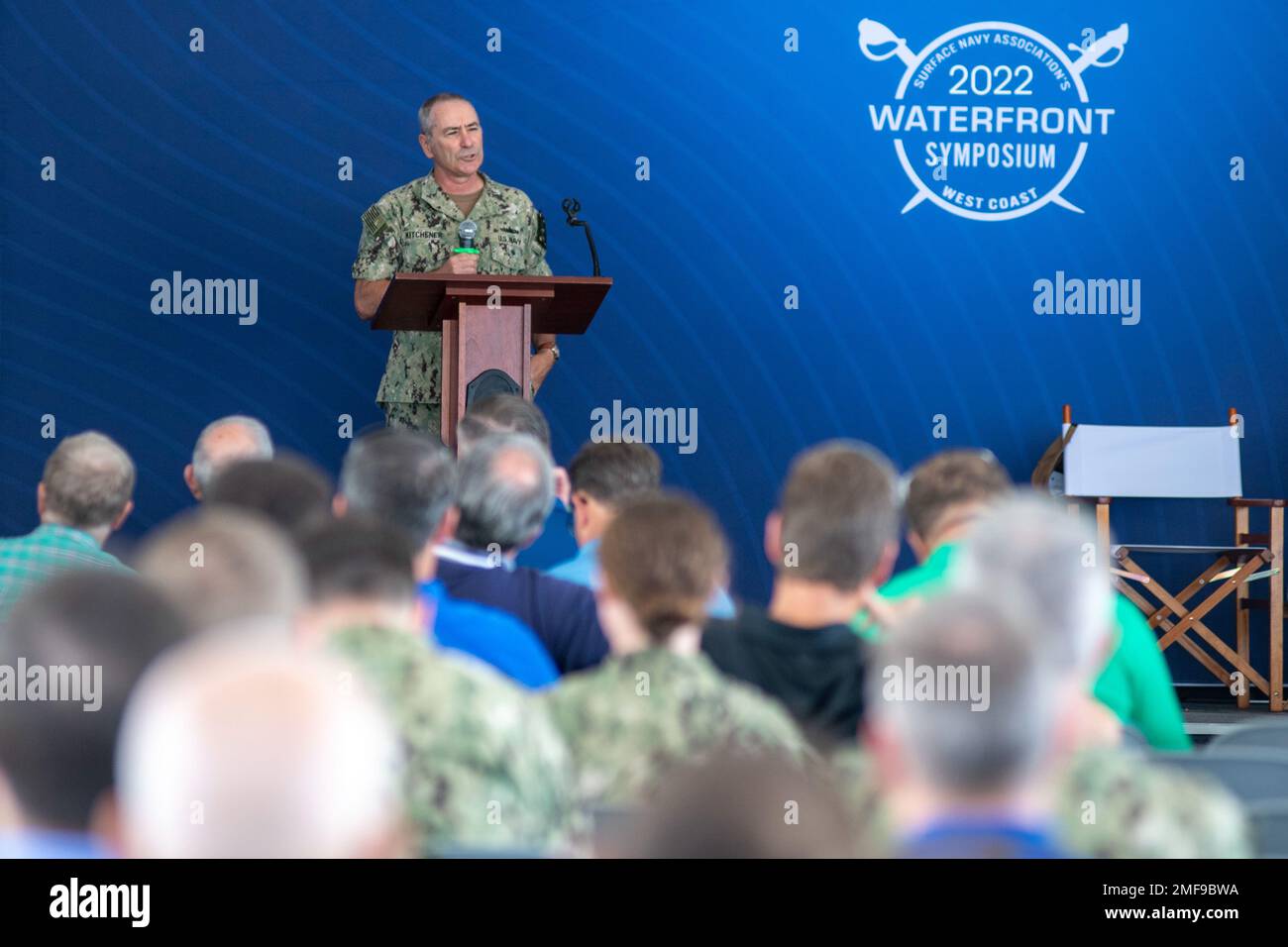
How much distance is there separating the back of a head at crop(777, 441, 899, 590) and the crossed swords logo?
4893 mm

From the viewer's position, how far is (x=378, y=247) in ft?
19.7

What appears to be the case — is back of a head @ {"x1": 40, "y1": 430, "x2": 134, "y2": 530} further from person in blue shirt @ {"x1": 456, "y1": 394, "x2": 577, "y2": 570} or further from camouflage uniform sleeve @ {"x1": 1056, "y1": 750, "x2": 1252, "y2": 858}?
camouflage uniform sleeve @ {"x1": 1056, "y1": 750, "x2": 1252, "y2": 858}

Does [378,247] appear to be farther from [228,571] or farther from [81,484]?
[228,571]

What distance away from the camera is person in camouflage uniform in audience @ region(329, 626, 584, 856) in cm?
169

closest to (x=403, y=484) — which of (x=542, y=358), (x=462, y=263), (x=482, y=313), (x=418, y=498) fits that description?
(x=418, y=498)

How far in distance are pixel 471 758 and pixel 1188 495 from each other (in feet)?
19.4

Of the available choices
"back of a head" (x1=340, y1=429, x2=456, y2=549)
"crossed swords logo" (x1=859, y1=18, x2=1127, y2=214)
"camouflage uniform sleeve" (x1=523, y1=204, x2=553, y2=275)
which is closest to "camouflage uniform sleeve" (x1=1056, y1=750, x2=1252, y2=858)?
"back of a head" (x1=340, y1=429, x2=456, y2=549)

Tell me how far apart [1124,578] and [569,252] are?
2.98m

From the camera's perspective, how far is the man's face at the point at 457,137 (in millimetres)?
5906

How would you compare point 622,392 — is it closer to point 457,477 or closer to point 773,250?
point 773,250

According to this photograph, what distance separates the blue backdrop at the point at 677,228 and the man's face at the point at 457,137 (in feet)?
3.37

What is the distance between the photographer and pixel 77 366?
269 inches
